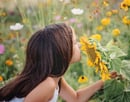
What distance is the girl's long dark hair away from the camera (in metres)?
2.81

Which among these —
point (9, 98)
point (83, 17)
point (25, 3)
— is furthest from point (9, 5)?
point (9, 98)

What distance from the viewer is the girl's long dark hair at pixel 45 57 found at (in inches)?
111

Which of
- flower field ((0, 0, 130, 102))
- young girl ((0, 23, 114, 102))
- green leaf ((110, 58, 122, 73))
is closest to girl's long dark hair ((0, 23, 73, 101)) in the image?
young girl ((0, 23, 114, 102))

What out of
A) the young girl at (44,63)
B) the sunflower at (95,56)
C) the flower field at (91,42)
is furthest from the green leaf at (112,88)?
the young girl at (44,63)

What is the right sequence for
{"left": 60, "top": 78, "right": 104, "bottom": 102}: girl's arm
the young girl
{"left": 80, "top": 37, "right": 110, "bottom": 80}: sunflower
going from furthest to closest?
1. {"left": 60, "top": 78, "right": 104, "bottom": 102}: girl's arm
2. the young girl
3. {"left": 80, "top": 37, "right": 110, "bottom": 80}: sunflower

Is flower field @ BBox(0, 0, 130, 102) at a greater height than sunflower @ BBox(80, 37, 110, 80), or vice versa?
sunflower @ BBox(80, 37, 110, 80)

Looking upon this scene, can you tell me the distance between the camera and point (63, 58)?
2.83m

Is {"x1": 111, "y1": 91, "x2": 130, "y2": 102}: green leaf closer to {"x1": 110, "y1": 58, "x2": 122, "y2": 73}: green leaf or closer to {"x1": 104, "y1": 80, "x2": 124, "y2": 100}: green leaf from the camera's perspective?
{"x1": 104, "y1": 80, "x2": 124, "y2": 100}: green leaf

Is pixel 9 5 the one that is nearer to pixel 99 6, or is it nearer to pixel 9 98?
pixel 99 6

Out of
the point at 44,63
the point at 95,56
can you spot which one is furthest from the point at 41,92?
the point at 95,56

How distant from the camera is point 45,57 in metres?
2.81

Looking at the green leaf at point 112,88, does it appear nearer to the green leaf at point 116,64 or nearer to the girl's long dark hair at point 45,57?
the green leaf at point 116,64

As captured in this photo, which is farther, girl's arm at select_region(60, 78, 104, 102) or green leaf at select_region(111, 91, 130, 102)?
girl's arm at select_region(60, 78, 104, 102)

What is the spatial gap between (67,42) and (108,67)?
268 millimetres
